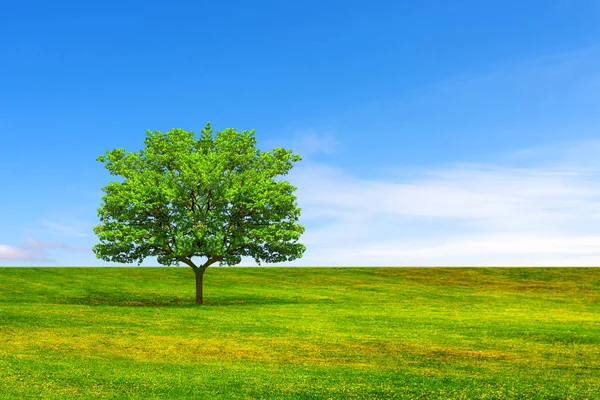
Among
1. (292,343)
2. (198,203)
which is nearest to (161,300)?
(198,203)

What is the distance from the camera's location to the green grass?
70.5ft

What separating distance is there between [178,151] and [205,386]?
129 ft

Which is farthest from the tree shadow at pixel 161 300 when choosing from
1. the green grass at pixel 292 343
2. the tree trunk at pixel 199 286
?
the tree trunk at pixel 199 286

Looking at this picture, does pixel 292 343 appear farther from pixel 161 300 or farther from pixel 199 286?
pixel 161 300

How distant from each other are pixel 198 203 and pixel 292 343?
1036 inches

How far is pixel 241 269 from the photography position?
97.0 meters

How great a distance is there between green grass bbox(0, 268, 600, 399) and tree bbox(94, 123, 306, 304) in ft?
17.4

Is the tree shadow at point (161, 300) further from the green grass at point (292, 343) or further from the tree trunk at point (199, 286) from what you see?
the tree trunk at point (199, 286)

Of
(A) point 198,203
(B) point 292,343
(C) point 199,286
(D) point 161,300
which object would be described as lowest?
(B) point 292,343

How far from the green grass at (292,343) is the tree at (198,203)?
17.4ft

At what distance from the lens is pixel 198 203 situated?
56.3 m

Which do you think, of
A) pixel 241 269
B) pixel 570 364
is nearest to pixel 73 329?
pixel 570 364

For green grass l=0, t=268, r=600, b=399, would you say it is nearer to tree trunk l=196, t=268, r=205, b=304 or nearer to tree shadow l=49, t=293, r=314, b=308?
tree shadow l=49, t=293, r=314, b=308

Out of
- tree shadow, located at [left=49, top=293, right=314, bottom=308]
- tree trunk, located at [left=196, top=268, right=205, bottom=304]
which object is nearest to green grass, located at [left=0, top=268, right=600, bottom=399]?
tree shadow, located at [left=49, top=293, right=314, bottom=308]
